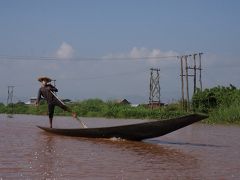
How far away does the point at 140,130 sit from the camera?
976 cm

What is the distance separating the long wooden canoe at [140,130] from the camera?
29.3 feet

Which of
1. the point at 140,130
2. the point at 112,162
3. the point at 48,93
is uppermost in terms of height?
the point at 48,93

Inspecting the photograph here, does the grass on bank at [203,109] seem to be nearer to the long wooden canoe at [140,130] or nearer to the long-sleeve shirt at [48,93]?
the long-sleeve shirt at [48,93]

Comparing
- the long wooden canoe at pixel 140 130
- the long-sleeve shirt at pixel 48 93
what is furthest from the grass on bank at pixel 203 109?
the long wooden canoe at pixel 140 130

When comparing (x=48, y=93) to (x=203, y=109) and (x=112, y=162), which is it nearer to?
(x=112, y=162)

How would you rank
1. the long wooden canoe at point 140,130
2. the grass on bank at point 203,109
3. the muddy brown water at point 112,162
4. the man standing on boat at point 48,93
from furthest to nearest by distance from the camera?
the grass on bank at point 203,109 → the man standing on boat at point 48,93 → the long wooden canoe at point 140,130 → the muddy brown water at point 112,162

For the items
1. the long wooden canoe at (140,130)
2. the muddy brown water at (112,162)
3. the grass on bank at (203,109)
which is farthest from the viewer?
the grass on bank at (203,109)

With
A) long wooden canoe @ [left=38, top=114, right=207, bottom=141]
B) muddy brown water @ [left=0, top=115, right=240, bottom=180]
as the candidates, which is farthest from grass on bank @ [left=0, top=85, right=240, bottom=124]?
muddy brown water @ [left=0, top=115, right=240, bottom=180]

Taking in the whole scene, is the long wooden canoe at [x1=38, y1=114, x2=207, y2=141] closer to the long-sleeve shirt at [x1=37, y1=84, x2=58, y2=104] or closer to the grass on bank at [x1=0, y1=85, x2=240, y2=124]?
the long-sleeve shirt at [x1=37, y1=84, x2=58, y2=104]

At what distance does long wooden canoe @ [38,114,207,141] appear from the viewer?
8945 millimetres

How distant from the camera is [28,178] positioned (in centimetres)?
510

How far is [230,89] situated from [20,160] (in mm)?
24109

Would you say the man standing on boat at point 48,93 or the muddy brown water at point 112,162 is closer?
the muddy brown water at point 112,162

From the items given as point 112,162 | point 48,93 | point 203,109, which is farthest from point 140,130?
point 203,109
